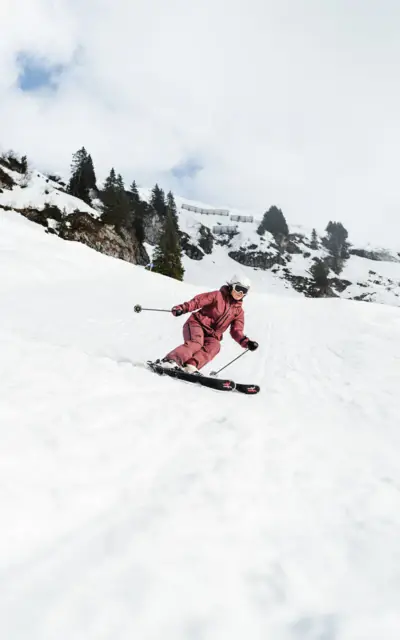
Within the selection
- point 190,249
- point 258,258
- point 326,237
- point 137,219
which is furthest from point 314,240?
point 137,219

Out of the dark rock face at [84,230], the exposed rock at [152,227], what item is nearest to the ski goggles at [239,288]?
the dark rock face at [84,230]

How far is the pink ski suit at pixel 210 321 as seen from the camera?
7090mm

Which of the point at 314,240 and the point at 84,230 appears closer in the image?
the point at 84,230

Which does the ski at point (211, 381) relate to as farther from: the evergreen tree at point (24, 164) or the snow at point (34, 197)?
the evergreen tree at point (24, 164)

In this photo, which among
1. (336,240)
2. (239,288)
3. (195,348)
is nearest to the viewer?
(195,348)

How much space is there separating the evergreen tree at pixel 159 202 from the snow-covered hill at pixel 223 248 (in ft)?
15.2

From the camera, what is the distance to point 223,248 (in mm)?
125938

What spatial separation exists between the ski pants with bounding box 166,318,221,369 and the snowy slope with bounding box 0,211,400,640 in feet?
2.70

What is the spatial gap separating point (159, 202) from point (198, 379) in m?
101

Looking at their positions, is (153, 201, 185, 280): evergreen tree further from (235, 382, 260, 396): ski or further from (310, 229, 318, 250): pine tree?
(310, 229, 318, 250): pine tree

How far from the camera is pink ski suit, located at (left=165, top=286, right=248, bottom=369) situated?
7.09 meters

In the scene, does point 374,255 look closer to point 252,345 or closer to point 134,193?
point 134,193

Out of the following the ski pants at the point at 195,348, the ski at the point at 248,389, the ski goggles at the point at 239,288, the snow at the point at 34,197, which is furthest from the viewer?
the snow at the point at 34,197

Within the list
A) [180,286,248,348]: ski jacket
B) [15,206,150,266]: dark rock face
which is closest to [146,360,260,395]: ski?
[180,286,248,348]: ski jacket
